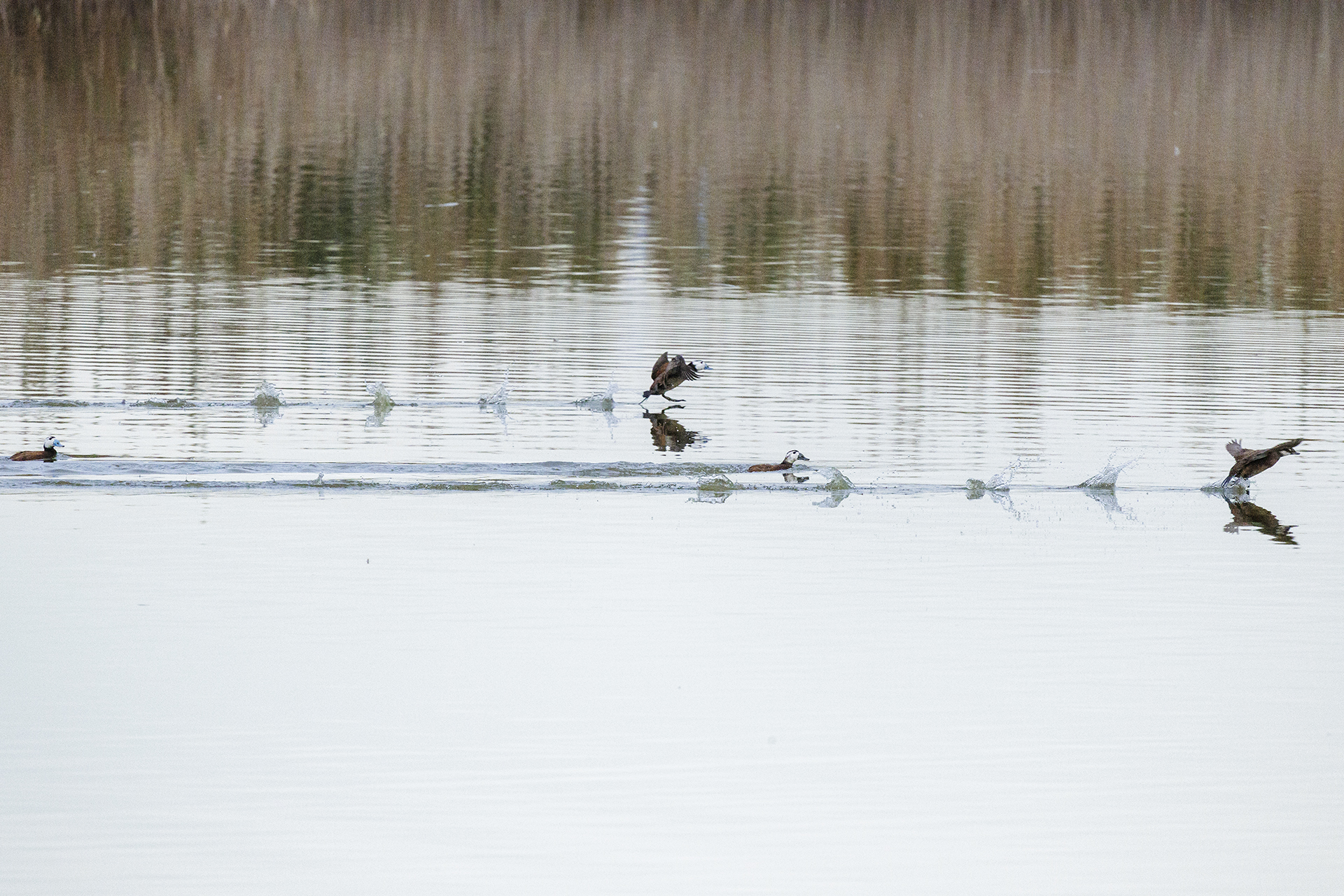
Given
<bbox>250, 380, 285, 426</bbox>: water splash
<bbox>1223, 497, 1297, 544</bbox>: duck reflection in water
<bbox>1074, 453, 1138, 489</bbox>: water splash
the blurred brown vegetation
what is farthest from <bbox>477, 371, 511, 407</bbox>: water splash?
the blurred brown vegetation

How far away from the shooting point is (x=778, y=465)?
18.7m

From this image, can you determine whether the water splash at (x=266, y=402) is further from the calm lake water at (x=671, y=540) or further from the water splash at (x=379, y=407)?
the water splash at (x=379, y=407)

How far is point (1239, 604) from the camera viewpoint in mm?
14906

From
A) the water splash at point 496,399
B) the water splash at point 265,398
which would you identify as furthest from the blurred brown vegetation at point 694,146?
the water splash at point 265,398

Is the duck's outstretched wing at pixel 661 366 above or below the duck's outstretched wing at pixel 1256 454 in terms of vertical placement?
above

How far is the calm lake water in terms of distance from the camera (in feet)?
35.3

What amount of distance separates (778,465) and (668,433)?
90.9 inches

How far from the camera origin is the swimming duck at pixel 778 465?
18.7 metres

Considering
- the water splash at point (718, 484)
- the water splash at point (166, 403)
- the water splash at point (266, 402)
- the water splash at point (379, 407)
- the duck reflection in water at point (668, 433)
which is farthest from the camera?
the water splash at point (166, 403)

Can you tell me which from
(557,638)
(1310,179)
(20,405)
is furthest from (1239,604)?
(1310,179)

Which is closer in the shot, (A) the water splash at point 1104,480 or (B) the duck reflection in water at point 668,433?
(A) the water splash at point 1104,480

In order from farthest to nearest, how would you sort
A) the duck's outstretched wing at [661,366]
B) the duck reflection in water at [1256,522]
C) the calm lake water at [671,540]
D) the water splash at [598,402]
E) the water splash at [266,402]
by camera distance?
the duck's outstretched wing at [661,366] < the water splash at [598,402] < the water splash at [266,402] < the duck reflection in water at [1256,522] < the calm lake water at [671,540]

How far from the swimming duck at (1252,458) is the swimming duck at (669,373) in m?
5.36

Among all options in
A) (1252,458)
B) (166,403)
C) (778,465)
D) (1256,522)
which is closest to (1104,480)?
(1252,458)
